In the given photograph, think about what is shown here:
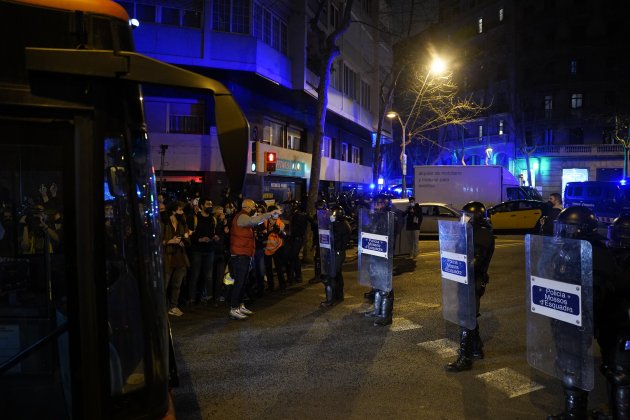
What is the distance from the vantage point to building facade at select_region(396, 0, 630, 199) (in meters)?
50.4

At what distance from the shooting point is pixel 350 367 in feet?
18.9

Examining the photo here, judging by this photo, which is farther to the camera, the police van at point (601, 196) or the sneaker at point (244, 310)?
the police van at point (601, 196)

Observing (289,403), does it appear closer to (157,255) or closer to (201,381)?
(201,381)

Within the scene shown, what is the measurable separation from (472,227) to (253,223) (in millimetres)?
3382

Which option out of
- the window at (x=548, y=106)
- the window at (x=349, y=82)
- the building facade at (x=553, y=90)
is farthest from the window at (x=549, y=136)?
the window at (x=349, y=82)

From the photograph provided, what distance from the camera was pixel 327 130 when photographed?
3244 centimetres

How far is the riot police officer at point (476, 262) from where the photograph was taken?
5.69 metres

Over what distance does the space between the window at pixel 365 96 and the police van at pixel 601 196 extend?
1405cm

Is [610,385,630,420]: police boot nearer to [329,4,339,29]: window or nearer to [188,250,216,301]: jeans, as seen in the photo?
[188,250,216,301]: jeans

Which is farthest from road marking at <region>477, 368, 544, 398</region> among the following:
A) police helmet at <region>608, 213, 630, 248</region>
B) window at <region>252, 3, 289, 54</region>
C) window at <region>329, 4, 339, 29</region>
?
window at <region>329, 4, 339, 29</region>

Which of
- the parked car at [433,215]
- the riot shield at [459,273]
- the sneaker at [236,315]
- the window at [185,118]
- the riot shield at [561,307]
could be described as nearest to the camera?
the riot shield at [561,307]

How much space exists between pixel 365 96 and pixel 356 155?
6657 millimetres

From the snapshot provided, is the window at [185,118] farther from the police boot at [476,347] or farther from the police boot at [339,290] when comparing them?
the police boot at [476,347]

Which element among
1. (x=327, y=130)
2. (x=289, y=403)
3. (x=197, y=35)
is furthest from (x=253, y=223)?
(x=327, y=130)
